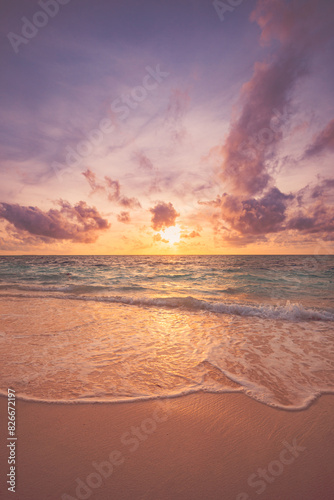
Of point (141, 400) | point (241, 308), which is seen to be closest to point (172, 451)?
point (141, 400)

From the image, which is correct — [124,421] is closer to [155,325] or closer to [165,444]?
[165,444]

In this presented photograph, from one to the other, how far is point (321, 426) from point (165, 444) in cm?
225

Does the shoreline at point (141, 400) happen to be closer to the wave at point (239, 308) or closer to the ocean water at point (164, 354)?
the ocean water at point (164, 354)

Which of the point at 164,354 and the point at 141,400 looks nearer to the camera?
the point at 141,400

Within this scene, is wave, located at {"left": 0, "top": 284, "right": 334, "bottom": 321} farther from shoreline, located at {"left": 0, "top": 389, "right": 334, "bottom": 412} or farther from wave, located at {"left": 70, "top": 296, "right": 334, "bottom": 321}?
Result: shoreline, located at {"left": 0, "top": 389, "right": 334, "bottom": 412}

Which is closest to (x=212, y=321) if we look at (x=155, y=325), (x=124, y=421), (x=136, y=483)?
(x=155, y=325)

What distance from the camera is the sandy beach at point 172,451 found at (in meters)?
2.24

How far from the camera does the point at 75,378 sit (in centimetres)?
420

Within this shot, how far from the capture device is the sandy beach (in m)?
2.24

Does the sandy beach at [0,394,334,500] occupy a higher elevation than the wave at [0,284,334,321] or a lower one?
lower

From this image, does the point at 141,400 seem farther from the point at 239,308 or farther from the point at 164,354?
the point at 239,308

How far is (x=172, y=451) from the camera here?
2.68 m

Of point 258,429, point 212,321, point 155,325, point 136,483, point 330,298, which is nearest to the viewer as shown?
point 136,483

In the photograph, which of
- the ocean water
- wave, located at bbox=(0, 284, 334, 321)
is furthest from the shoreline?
wave, located at bbox=(0, 284, 334, 321)
